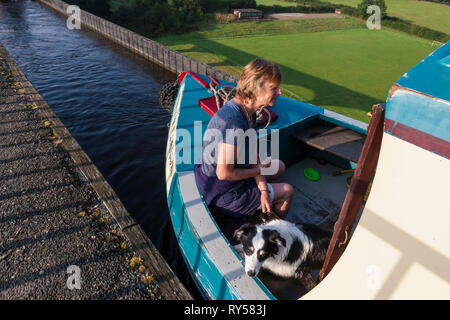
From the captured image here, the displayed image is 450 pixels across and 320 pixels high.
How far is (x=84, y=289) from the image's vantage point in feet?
10.1

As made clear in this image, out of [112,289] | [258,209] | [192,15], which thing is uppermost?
[192,15]

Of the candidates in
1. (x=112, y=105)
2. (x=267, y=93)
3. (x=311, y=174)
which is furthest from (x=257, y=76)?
(x=112, y=105)

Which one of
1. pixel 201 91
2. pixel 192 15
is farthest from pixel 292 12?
pixel 201 91

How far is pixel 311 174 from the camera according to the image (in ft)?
14.5

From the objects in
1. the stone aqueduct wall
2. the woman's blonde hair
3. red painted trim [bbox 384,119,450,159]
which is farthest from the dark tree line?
red painted trim [bbox 384,119,450,159]

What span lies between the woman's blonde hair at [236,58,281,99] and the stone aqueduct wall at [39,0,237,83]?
6.20 m

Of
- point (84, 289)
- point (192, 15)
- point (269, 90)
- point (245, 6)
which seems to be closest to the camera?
point (269, 90)

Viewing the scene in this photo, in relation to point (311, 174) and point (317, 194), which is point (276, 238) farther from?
point (311, 174)

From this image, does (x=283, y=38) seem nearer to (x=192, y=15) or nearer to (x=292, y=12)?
(x=192, y=15)

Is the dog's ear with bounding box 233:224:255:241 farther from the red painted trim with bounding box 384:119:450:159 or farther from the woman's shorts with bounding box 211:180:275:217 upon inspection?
the red painted trim with bounding box 384:119:450:159

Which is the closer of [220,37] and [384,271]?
[384,271]

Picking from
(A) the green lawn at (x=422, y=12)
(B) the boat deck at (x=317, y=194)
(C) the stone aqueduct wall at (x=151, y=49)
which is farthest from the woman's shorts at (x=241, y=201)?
(A) the green lawn at (x=422, y=12)

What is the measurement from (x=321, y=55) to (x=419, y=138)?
17.1 metres

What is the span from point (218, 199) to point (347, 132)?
2.77 metres
